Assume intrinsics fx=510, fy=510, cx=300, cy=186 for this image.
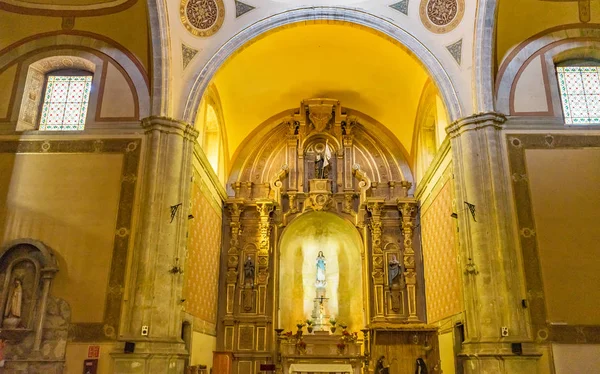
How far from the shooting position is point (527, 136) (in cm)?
1337

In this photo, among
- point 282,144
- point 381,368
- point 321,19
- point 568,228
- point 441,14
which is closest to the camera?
point 568,228

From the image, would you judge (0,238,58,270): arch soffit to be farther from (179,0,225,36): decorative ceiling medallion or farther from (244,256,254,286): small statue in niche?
(244,256,254,286): small statue in niche

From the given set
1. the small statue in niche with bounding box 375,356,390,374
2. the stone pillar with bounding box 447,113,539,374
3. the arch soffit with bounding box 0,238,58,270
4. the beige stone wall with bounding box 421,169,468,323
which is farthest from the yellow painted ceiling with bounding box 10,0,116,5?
the small statue in niche with bounding box 375,356,390,374

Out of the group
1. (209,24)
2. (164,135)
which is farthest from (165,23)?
(164,135)

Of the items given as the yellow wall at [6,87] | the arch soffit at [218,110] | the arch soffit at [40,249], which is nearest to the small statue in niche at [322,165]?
the arch soffit at [218,110]

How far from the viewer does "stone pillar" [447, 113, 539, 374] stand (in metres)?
11.5

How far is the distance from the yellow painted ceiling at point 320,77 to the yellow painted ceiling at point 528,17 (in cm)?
267

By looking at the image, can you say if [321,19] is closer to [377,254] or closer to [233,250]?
[377,254]

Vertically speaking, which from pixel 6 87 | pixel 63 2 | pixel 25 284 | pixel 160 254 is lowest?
pixel 25 284

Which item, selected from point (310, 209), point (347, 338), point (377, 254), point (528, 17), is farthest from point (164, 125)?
point (528, 17)

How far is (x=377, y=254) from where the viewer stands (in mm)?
19234

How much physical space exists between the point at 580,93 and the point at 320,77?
345 inches

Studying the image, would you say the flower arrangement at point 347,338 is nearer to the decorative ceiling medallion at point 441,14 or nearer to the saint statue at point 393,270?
the saint statue at point 393,270

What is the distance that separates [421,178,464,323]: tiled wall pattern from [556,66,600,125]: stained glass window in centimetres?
377
